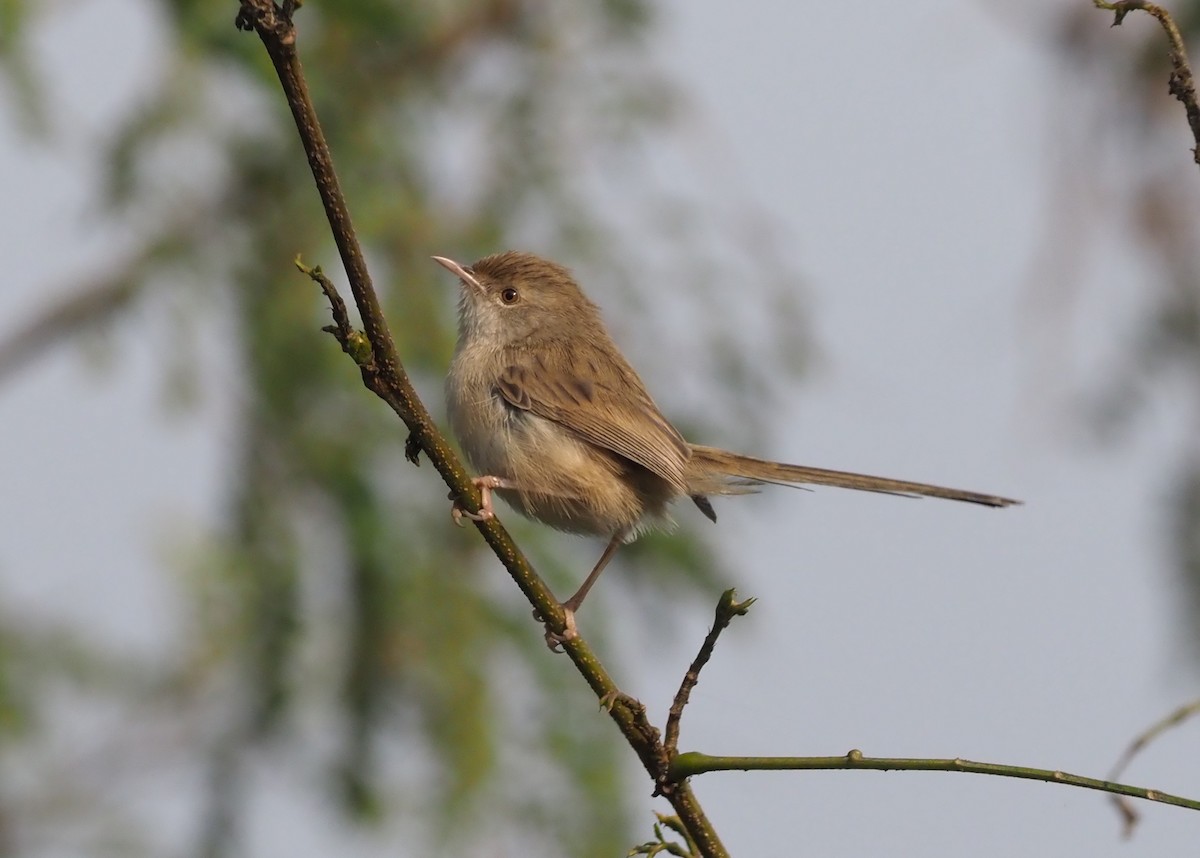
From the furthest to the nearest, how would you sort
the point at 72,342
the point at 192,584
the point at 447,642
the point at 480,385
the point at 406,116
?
the point at 192,584, the point at 72,342, the point at 406,116, the point at 447,642, the point at 480,385

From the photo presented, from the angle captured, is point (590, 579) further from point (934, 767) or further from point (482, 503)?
point (934, 767)

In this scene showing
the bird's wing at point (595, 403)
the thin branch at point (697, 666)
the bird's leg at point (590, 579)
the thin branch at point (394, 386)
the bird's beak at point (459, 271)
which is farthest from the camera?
the bird's beak at point (459, 271)

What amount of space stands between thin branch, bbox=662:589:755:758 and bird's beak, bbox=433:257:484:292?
207cm

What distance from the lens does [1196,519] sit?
5.58m

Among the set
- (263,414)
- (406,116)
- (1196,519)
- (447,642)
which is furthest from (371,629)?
(1196,519)

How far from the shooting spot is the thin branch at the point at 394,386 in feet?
6.45

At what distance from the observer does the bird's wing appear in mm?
4082

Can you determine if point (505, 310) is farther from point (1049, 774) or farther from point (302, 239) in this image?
point (1049, 774)

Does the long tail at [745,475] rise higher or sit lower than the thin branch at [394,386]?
higher

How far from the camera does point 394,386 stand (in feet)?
7.89

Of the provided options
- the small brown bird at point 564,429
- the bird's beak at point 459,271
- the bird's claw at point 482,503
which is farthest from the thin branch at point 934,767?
the bird's beak at point 459,271

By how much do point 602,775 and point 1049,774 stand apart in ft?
7.97

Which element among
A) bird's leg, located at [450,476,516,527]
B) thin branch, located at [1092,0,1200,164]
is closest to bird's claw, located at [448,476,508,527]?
bird's leg, located at [450,476,516,527]

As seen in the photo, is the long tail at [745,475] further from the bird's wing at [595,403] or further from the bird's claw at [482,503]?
the bird's claw at [482,503]
